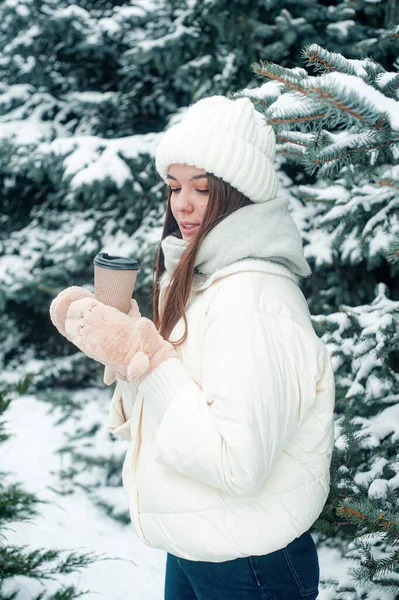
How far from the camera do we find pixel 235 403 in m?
1.20

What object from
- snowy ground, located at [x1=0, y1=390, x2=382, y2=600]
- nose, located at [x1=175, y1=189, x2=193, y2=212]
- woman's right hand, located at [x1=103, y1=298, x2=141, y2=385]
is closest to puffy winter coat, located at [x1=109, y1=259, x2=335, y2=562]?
woman's right hand, located at [x1=103, y1=298, x2=141, y2=385]

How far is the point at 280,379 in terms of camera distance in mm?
1252

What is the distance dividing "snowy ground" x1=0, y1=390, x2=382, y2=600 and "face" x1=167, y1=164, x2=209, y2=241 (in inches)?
51.2

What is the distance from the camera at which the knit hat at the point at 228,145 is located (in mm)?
1458

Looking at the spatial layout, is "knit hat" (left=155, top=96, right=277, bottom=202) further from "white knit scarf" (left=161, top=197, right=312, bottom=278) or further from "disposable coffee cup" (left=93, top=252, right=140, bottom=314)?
"disposable coffee cup" (left=93, top=252, right=140, bottom=314)

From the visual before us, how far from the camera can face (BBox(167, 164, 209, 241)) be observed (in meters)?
1.54

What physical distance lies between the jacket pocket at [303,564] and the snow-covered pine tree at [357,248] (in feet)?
0.45

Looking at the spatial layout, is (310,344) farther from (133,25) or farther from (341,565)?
(133,25)

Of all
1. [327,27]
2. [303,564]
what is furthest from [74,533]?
[327,27]

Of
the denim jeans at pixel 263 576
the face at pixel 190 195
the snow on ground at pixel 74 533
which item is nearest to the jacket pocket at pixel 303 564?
Answer: the denim jeans at pixel 263 576

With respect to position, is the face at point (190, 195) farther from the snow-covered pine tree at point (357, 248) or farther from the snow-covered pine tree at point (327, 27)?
the snow-covered pine tree at point (327, 27)

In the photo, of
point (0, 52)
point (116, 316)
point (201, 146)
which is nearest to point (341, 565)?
point (116, 316)

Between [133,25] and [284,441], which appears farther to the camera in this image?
[133,25]

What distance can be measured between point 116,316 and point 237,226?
0.40m
